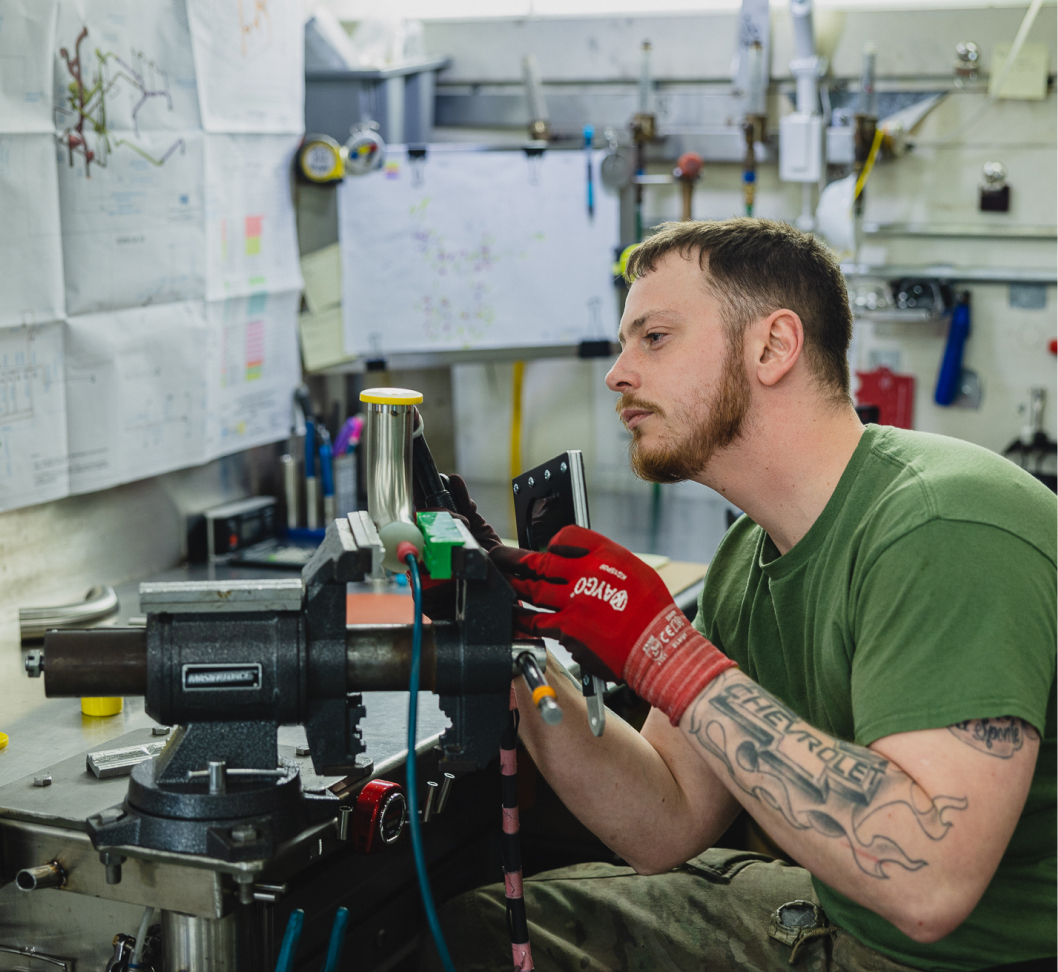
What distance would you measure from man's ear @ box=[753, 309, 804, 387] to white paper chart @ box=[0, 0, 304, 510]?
39.8 inches

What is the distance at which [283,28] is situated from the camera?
219 centimetres

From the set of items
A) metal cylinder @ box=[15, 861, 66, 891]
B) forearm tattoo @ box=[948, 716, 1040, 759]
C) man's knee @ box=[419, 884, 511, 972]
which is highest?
forearm tattoo @ box=[948, 716, 1040, 759]

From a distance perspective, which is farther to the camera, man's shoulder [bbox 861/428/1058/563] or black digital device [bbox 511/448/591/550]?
black digital device [bbox 511/448/591/550]

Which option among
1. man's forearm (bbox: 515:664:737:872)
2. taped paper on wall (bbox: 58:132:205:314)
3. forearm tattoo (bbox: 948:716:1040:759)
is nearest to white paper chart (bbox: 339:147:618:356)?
taped paper on wall (bbox: 58:132:205:314)

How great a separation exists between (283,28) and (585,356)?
871 millimetres

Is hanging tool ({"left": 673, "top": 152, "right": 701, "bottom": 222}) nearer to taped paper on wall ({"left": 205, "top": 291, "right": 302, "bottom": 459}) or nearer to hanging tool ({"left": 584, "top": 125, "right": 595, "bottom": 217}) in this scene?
hanging tool ({"left": 584, "top": 125, "right": 595, "bottom": 217})

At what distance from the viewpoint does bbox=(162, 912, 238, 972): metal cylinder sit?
1109 mm

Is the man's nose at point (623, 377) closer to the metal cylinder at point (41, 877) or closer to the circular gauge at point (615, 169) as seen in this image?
the metal cylinder at point (41, 877)

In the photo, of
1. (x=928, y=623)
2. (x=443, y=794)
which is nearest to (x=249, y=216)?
(x=443, y=794)

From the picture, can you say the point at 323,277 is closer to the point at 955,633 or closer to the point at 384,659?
the point at 384,659

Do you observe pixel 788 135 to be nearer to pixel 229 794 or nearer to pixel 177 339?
pixel 177 339

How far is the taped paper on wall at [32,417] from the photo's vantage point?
5.42 ft

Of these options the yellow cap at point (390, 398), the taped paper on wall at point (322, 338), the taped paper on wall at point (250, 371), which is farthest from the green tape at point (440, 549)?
the taped paper on wall at point (322, 338)

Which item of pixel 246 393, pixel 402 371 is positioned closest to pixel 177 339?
pixel 246 393
